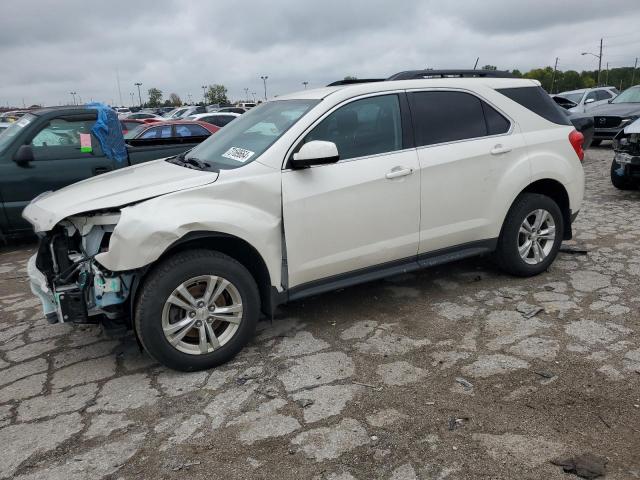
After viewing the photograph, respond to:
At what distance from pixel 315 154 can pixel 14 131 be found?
16.2ft

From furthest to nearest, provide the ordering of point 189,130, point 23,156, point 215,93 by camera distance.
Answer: point 215,93, point 189,130, point 23,156

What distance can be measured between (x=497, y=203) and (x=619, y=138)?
196 inches

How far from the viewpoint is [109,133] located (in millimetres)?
6766

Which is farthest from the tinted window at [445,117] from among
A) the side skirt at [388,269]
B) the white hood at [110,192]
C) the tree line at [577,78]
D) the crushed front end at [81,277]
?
the tree line at [577,78]

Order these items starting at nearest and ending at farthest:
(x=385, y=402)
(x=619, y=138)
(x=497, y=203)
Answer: (x=385, y=402) < (x=497, y=203) < (x=619, y=138)

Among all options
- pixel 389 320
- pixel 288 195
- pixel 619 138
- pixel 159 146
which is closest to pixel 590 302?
pixel 389 320

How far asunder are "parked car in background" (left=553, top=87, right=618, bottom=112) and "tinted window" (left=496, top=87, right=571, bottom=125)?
1227 centimetres

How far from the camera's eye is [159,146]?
7324 millimetres

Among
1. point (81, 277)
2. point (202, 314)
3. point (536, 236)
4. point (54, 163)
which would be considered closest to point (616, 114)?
point (536, 236)

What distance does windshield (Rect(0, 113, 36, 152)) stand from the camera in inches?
252

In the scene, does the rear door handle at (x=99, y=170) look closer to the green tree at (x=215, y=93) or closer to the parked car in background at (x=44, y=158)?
the parked car in background at (x=44, y=158)

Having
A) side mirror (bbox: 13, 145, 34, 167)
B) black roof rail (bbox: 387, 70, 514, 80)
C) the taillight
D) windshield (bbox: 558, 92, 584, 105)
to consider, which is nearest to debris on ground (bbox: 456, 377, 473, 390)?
black roof rail (bbox: 387, 70, 514, 80)

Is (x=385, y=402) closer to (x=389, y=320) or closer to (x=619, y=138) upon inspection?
(x=389, y=320)

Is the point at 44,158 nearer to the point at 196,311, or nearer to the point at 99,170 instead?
the point at 99,170
